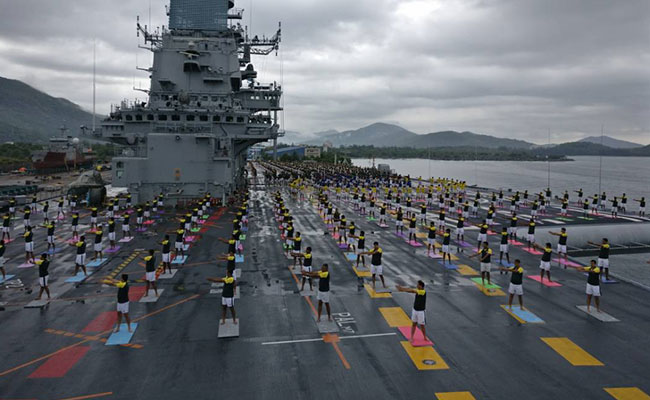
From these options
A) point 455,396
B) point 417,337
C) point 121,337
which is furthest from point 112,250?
point 455,396

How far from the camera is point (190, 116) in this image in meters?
37.8

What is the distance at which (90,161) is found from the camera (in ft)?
329

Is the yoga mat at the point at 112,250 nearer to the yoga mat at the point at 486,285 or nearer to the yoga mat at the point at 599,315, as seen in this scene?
the yoga mat at the point at 486,285

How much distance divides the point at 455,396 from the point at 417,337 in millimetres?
2794

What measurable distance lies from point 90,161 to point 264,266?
98586 millimetres

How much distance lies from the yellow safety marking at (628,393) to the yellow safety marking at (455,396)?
2972 mm

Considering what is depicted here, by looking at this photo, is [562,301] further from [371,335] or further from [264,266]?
[264,266]

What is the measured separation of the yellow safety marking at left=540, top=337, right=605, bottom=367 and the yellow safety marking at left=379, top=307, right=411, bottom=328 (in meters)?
3.75

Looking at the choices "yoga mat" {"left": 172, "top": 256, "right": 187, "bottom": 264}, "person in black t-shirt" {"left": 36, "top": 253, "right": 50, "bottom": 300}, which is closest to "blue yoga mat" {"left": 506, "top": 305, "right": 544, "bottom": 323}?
"yoga mat" {"left": 172, "top": 256, "right": 187, "bottom": 264}

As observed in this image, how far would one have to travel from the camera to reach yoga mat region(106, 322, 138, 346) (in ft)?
36.2

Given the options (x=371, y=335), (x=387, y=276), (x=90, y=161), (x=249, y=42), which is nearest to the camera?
(x=371, y=335)

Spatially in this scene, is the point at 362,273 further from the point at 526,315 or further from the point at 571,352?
the point at 571,352

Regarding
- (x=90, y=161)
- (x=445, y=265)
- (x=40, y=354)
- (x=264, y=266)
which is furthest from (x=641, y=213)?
(x=90, y=161)

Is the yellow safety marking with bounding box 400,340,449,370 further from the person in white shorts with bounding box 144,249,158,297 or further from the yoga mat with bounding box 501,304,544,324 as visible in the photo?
the person in white shorts with bounding box 144,249,158,297
